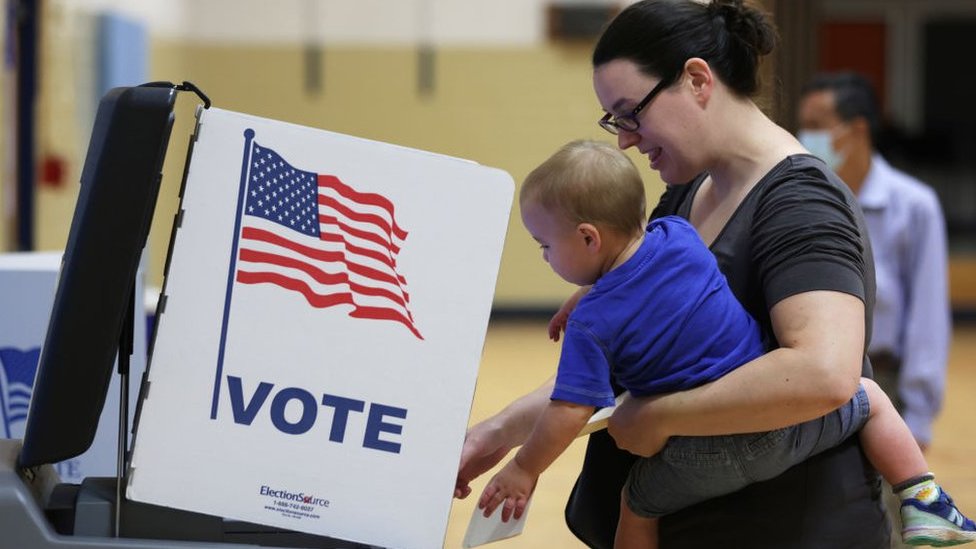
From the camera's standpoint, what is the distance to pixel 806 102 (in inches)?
161

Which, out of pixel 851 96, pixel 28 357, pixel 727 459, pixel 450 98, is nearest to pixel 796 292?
pixel 727 459

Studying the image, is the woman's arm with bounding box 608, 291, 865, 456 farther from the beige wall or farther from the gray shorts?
the beige wall

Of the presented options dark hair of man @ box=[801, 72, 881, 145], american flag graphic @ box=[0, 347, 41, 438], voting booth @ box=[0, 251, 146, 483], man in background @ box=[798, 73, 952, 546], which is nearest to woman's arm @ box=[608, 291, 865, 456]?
voting booth @ box=[0, 251, 146, 483]

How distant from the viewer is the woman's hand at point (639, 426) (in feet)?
4.56

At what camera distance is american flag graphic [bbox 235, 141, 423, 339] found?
1.16m

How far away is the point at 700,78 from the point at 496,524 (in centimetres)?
56

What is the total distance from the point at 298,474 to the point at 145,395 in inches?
6.1

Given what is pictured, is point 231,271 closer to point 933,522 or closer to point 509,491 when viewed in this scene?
point 509,491

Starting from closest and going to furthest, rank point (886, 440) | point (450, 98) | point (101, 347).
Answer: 1. point (101, 347)
2. point (886, 440)
3. point (450, 98)

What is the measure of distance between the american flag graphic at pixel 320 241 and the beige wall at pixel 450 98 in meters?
9.00

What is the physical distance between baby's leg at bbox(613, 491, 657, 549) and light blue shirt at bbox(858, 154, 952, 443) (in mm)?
2309

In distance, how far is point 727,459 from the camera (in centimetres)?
143

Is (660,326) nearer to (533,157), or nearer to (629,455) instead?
(629,455)

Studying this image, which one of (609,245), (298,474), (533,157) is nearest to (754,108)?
(609,245)
